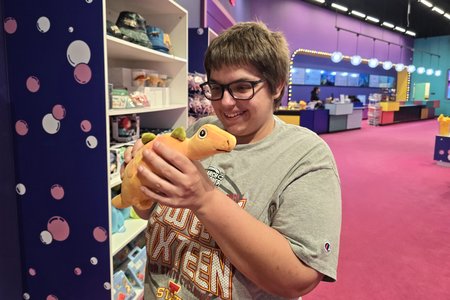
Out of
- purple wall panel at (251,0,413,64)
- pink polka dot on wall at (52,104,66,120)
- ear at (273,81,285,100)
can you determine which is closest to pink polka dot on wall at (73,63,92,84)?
pink polka dot on wall at (52,104,66,120)

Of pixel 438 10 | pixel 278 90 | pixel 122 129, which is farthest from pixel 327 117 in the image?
pixel 278 90

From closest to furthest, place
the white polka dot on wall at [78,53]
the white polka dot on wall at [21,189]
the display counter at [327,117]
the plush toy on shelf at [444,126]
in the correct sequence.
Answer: the white polka dot on wall at [78,53] → the white polka dot on wall at [21,189] → the plush toy on shelf at [444,126] → the display counter at [327,117]

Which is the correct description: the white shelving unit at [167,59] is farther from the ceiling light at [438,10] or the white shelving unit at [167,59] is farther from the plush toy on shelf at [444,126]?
the ceiling light at [438,10]

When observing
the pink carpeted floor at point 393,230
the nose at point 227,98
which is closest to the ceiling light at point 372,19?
the pink carpeted floor at point 393,230

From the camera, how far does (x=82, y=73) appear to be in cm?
180

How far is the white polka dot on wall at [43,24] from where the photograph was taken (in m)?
1.81

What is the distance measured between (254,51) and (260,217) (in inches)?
17.4

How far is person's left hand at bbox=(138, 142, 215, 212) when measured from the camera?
716mm

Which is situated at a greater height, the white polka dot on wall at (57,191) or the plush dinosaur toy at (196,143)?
the plush dinosaur toy at (196,143)

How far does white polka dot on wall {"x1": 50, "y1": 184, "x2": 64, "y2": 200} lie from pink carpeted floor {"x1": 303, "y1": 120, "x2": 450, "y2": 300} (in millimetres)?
1876

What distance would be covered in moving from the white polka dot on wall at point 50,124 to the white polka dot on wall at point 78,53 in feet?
0.98

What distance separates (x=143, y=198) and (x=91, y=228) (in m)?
1.18

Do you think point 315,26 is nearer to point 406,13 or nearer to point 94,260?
point 406,13

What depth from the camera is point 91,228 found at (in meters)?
1.97
